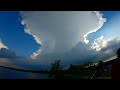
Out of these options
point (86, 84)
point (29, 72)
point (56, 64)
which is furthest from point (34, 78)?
point (86, 84)

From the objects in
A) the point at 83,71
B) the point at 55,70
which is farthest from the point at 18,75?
the point at 83,71

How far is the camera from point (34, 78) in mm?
2584

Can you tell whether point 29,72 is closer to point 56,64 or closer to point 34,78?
point 34,78

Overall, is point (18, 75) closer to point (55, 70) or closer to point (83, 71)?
point (55, 70)
